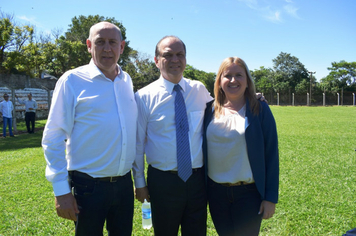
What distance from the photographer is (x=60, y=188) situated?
7.43ft

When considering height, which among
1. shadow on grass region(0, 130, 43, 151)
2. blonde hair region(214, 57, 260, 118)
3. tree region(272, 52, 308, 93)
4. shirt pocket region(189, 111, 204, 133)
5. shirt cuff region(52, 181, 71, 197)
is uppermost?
tree region(272, 52, 308, 93)

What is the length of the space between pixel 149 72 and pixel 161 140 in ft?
128

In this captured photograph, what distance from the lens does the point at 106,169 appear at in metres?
2.43

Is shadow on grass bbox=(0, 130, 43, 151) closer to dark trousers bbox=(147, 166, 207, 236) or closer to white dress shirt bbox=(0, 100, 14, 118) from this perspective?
white dress shirt bbox=(0, 100, 14, 118)

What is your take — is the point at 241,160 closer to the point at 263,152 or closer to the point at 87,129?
the point at 263,152

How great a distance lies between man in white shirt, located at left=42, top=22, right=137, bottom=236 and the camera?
7.50 feet

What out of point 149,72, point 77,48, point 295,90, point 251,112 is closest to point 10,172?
point 251,112

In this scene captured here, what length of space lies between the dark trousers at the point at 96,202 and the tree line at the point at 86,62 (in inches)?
892

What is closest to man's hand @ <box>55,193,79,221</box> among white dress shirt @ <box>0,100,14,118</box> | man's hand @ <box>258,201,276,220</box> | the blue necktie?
the blue necktie

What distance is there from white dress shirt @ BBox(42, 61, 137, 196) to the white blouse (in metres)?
→ 0.83

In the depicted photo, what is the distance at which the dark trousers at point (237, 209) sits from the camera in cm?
248

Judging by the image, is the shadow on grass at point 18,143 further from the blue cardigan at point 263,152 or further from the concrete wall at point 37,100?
the blue cardigan at point 263,152

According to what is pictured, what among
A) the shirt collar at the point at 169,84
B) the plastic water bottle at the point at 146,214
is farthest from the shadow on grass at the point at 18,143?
the shirt collar at the point at 169,84

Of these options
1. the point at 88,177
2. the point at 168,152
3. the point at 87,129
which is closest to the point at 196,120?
the point at 168,152
